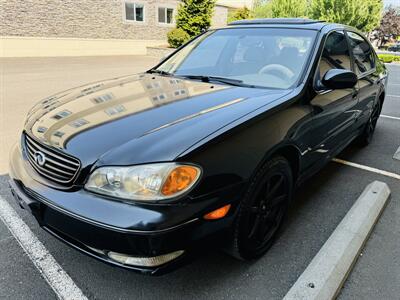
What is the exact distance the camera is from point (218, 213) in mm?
1794

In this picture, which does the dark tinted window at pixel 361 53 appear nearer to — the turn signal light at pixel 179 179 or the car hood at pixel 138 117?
the car hood at pixel 138 117

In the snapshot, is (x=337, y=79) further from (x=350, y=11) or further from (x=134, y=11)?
(x=350, y=11)

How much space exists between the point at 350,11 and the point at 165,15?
15013mm

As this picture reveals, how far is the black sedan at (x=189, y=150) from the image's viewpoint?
164cm

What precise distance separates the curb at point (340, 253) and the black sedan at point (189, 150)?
1.21 feet

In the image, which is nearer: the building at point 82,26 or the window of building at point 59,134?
the window of building at point 59,134

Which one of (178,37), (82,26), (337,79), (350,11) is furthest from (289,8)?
(337,79)

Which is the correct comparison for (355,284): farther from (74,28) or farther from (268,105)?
(74,28)

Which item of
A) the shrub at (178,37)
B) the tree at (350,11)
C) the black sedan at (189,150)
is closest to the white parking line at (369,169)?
the black sedan at (189,150)

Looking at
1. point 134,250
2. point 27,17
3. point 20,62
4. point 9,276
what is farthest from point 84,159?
point 27,17

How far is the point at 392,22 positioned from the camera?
46094 mm

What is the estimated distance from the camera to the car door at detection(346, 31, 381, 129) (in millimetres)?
3621

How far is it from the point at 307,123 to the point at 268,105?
0.47 metres

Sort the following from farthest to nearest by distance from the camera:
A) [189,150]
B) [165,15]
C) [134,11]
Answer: [165,15] < [134,11] < [189,150]
